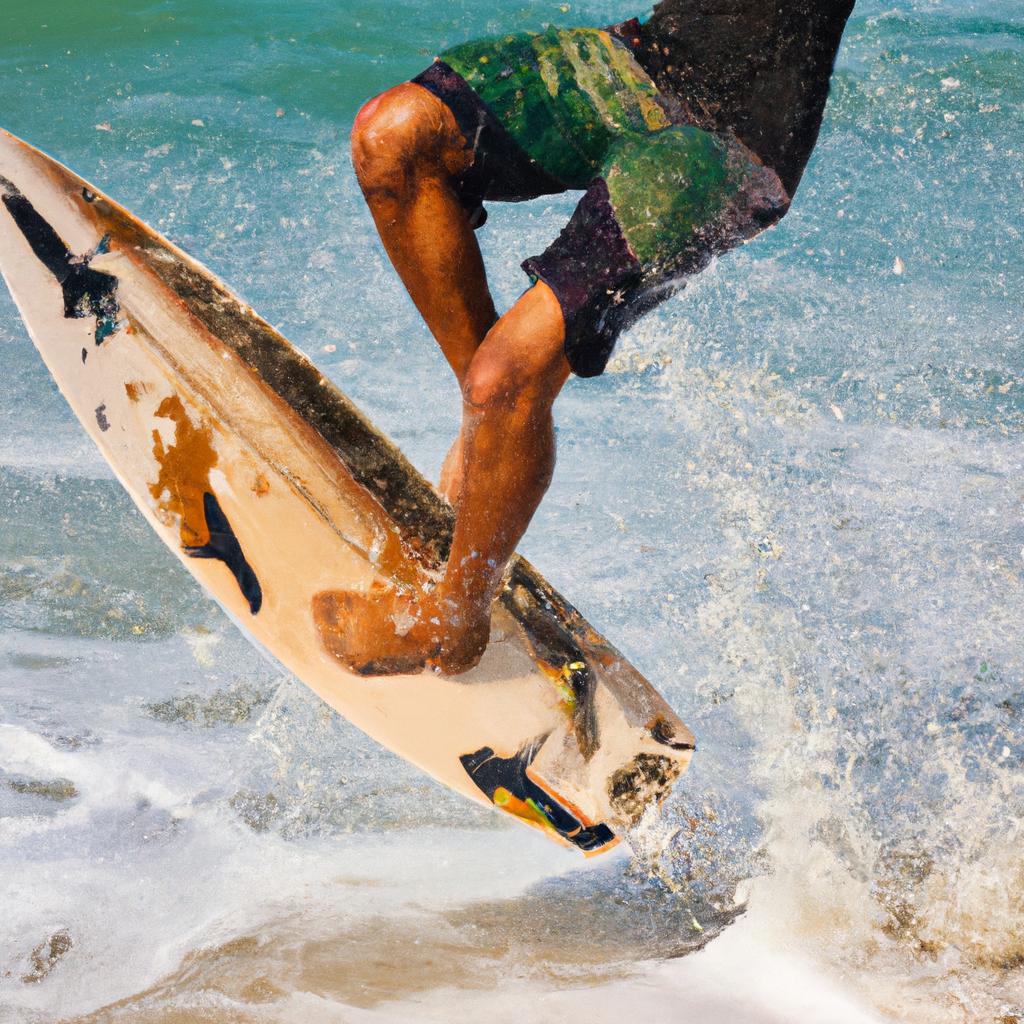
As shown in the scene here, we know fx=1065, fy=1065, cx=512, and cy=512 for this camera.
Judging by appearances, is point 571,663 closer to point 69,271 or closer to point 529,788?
point 529,788

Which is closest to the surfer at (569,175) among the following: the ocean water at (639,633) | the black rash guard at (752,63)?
the black rash guard at (752,63)

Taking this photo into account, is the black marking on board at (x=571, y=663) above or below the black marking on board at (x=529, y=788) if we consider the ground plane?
above

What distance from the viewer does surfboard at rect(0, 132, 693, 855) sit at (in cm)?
191

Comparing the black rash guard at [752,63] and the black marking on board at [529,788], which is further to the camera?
the black marking on board at [529,788]

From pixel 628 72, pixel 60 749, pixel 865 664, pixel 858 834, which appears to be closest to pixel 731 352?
pixel 865 664

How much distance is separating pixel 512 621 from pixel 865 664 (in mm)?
992

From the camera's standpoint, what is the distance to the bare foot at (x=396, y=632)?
1627mm

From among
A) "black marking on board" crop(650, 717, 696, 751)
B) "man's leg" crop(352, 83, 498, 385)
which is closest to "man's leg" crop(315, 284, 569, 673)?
"man's leg" crop(352, 83, 498, 385)

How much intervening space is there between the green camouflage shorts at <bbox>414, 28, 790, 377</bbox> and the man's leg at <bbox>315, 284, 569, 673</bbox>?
4 centimetres

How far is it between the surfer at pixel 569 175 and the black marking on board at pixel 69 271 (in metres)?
0.75

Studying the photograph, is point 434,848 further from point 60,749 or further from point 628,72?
point 628,72

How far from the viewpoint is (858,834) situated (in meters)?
2.14

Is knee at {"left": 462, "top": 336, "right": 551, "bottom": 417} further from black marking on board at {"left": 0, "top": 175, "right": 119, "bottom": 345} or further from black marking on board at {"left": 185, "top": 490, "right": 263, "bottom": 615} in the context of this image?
black marking on board at {"left": 0, "top": 175, "right": 119, "bottom": 345}

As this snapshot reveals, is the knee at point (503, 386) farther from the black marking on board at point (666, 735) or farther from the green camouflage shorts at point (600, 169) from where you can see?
the black marking on board at point (666, 735)
